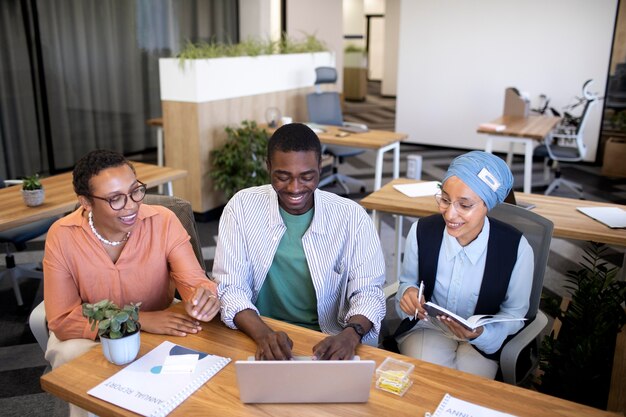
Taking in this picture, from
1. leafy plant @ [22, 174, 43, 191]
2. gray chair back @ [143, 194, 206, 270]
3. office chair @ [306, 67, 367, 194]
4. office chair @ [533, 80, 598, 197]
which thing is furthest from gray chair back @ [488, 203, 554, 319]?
office chair @ [533, 80, 598, 197]

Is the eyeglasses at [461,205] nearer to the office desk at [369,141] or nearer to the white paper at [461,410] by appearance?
the white paper at [461,410]

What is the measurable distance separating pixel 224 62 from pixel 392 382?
420 centimetres

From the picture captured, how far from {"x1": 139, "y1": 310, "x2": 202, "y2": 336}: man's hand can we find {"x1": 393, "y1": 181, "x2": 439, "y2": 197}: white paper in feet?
5.94

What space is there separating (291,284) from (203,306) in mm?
356

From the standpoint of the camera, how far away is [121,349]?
1.46 meters

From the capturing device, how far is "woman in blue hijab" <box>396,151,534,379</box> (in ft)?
5.98

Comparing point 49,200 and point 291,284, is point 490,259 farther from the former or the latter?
point 49,200

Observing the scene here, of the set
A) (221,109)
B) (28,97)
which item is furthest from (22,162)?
(221,109)

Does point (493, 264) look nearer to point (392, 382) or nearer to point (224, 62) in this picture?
point (392, 382)

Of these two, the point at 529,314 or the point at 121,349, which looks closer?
the point at 121,349

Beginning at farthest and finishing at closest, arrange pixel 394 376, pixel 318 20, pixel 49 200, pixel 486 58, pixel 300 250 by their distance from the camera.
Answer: pixel 318 20
pixel 486 58
pixel 49 200
pixel 300 250
pixel 394 376

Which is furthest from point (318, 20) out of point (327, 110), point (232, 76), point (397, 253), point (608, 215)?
point (608, 215)

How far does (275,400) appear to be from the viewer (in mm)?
1320

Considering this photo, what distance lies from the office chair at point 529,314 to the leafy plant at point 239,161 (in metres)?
3.18
